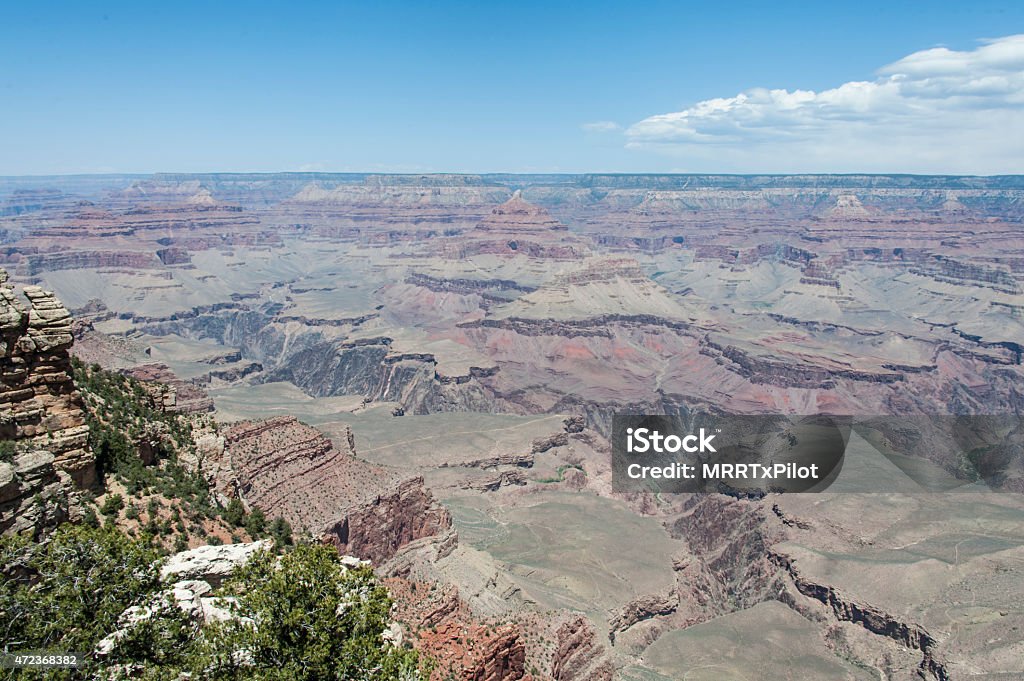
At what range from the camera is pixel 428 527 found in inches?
2170

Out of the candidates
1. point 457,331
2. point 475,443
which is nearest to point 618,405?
point 475,443

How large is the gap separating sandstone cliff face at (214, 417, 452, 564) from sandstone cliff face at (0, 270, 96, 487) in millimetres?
25412

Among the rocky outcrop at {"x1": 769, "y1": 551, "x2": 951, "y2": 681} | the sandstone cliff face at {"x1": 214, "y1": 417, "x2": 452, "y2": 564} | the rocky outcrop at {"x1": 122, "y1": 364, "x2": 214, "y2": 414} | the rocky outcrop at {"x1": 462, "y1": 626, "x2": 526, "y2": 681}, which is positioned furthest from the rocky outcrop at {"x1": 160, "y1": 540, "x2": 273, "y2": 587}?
the rocky outcrop at {"x1": 769, "y1": 551, "x2": 951, "y2": 681}

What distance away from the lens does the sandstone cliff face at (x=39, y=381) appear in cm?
1927

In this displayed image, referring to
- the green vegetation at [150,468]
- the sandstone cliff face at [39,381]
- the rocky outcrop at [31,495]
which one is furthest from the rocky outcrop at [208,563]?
the sandstone cliff face at [39,381]

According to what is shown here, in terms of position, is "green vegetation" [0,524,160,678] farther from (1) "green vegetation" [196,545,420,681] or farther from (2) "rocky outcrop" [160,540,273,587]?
(2) "rocky outcrop" [160,540,273,587]

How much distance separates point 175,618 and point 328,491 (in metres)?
36.1

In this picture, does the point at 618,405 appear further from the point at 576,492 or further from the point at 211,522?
the point at 211,522

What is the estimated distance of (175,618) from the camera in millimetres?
16219

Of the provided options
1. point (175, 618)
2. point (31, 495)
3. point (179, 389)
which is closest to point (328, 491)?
point (31, 495)

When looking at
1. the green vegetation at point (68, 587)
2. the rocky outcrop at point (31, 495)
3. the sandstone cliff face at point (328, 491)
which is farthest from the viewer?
the sandstone cliff face at point (328, 491)

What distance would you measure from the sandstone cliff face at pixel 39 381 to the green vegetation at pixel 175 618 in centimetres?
408

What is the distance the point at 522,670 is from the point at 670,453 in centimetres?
8943

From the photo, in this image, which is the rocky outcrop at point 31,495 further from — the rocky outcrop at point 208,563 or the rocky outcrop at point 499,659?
the rocky outcrop at point 499,659
